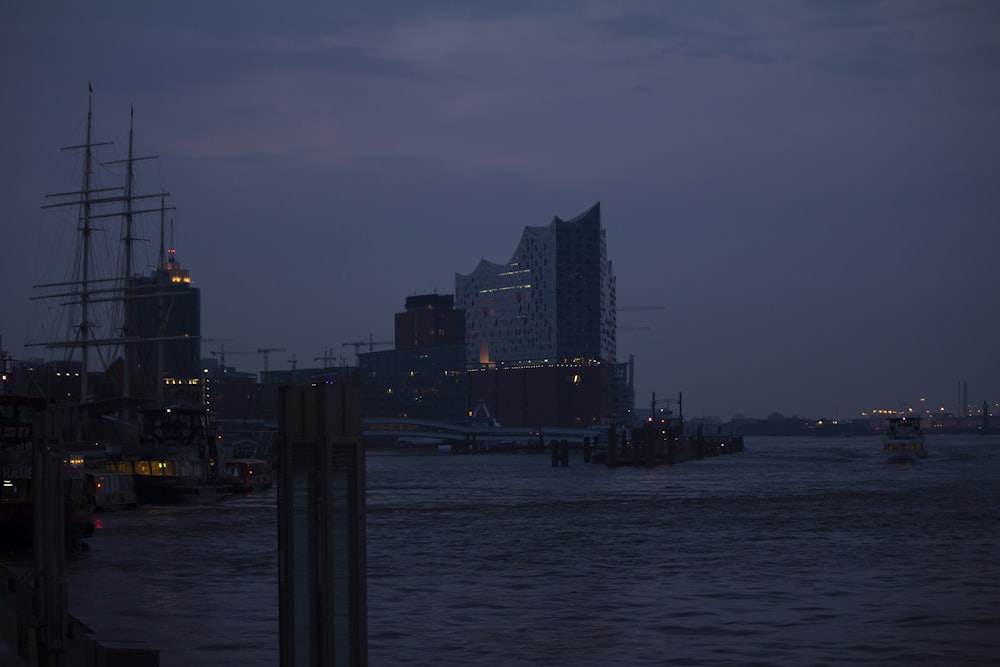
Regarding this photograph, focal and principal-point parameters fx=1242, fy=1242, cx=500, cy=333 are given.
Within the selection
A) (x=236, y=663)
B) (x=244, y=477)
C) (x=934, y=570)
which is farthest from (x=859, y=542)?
(x=244, y=477)

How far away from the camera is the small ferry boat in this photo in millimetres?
112188

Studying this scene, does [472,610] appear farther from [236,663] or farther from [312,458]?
[312,458]

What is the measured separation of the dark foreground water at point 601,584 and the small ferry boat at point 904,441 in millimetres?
57215

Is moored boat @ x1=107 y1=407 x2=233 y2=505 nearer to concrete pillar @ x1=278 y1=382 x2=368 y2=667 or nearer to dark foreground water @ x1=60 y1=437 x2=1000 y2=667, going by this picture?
dark foreground water @ x1=60 y1=437 x2=1000 y2=667

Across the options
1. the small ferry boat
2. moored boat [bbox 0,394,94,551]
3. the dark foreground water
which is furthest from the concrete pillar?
the small ferry boat

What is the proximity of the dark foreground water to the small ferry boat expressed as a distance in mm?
57215

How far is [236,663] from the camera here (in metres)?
19.4

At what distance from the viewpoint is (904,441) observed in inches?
4488

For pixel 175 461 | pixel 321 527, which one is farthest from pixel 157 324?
pixel 321 527

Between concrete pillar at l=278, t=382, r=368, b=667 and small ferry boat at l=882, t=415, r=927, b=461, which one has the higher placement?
concrete pillar at l=278, t=382, r=368, b=667

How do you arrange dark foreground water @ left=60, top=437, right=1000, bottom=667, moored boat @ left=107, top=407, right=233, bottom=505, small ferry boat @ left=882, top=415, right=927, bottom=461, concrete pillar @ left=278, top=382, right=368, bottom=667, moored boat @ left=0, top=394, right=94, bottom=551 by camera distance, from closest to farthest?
concrete pillar @ left=278, top=382, right=368, bottom=667 < dark foreground water @ left=60, top=437, right=1000, bottom=667 < moored boat @ left=0, top=394, right=94, bottom=551 < moored boat @ left=107, top=407, right=233, bottom=505 < small ferry boat @ left=882, top=415, right=927, bottom=461

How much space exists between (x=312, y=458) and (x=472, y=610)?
1589 centimetres

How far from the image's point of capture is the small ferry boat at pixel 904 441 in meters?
112

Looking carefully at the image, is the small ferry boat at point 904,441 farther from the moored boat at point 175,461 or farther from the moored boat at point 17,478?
the moored boat at point 17,478
